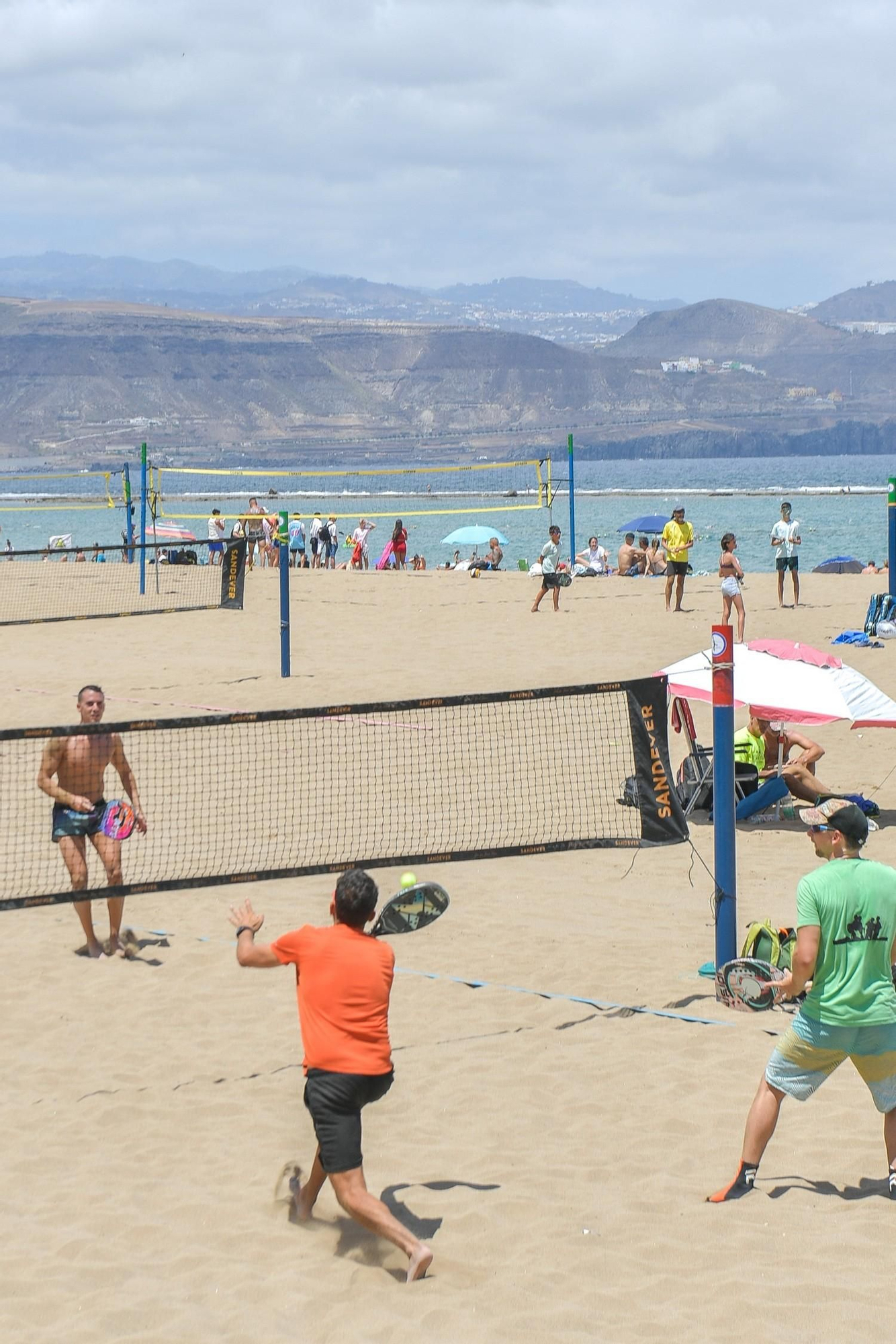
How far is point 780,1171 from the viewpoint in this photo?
5.39 m

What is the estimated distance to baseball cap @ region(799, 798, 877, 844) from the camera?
499cm

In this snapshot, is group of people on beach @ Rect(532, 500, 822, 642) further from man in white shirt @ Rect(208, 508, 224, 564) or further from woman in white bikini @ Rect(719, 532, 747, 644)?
man in white shirt @ Rect(208, 508, 224, 564)

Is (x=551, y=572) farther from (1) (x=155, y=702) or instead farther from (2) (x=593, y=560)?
(1) (x=155, y=702)

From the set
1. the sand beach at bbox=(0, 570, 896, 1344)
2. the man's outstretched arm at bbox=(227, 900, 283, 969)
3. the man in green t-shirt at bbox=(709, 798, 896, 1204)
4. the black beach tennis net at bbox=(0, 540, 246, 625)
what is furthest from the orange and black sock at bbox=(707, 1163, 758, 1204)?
the black beach tennis net at bbox=(0, 540, 246, 625)

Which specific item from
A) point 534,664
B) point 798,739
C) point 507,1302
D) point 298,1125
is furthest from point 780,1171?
point 534,664

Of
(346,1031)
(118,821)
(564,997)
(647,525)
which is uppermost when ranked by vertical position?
(647,525)

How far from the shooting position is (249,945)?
16.1 ft

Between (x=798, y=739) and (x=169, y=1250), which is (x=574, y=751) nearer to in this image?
(x=798, y=739)

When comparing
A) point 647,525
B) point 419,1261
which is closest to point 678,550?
point 647,525

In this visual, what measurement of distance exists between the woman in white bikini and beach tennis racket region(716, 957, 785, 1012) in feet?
32.6

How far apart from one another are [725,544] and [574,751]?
6.63 metres

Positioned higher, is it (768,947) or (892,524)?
(892,524)

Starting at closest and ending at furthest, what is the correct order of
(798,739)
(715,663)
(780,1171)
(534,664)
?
(780,1171)
(715,663)
(798,739)
(534,664)

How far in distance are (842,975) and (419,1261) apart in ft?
5.26
